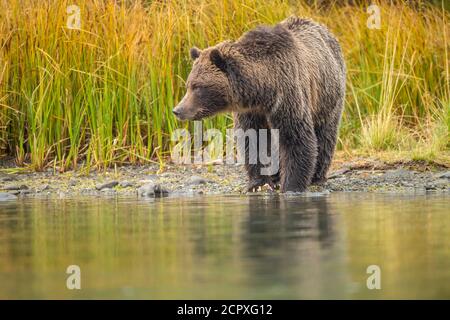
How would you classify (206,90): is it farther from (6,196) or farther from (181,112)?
(6,196)

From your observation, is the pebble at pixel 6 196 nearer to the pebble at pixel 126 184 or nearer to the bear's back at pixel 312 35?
the pebble at pixel 126 184

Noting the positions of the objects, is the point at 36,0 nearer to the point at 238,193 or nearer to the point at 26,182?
the point at 26,182

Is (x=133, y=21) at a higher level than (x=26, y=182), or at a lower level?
higher

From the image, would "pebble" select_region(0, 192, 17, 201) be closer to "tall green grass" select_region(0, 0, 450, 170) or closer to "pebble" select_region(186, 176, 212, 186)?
"tall green grass" select_region(0, 0, 450, 170)

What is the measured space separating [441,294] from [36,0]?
8255 mm

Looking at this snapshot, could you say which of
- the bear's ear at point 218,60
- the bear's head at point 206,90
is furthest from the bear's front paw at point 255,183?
the bear's ear at point 218,60

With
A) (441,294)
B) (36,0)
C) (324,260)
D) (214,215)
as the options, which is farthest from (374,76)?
(441,294)

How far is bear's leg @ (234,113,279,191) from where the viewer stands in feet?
31.0

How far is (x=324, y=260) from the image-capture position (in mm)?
5133

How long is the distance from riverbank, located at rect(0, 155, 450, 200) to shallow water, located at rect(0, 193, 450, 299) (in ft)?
3.65

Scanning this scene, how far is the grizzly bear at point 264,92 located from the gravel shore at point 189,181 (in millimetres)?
485

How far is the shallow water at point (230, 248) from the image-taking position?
4477 mm

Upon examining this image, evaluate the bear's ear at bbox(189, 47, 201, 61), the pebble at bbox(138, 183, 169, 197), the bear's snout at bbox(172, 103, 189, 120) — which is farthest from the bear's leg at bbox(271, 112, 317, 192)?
the pebble at bbox(138, 183, 169, 197)
